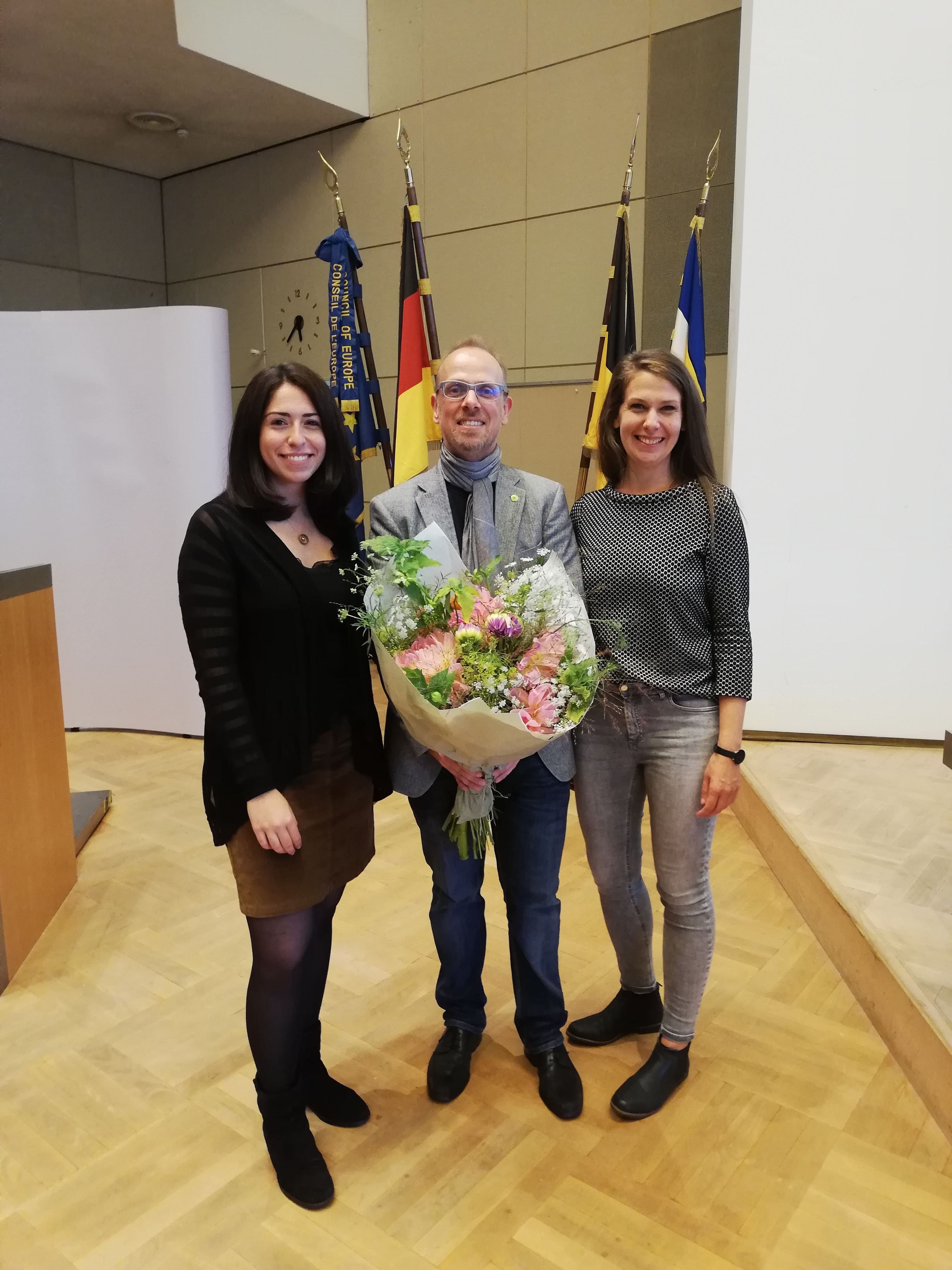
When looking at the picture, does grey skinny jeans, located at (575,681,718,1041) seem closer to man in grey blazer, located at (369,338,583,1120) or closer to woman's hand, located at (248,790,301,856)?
man in grey blazer, located at (369,338,583,1120)

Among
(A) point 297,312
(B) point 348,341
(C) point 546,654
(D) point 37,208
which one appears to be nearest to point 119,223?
(D) point 37,208

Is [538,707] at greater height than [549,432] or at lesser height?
lesser

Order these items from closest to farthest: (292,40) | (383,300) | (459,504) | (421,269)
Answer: (459,504), (421,269), (292,40), (383,300)

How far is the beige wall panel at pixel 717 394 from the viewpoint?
4.88 m

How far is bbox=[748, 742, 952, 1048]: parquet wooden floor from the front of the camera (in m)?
2.34

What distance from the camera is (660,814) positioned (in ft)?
6.14

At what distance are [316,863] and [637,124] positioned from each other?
4.71 meters

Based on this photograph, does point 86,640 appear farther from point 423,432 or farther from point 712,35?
point 712,35

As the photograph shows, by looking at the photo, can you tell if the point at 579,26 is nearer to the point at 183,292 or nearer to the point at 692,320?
the point at 692,320

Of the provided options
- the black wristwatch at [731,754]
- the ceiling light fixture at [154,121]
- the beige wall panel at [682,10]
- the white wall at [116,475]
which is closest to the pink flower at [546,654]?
the black wristwatch at [731,754]

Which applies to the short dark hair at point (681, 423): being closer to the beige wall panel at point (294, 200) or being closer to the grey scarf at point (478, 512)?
the grey scarf at point (478, 512)

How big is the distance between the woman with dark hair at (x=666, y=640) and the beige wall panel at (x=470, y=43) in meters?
4.51

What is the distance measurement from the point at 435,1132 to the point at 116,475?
3.70 m

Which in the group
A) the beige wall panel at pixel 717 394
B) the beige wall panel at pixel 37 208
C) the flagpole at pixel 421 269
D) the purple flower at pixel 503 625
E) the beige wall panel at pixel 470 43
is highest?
the beige wall panel at pixel 470 43
